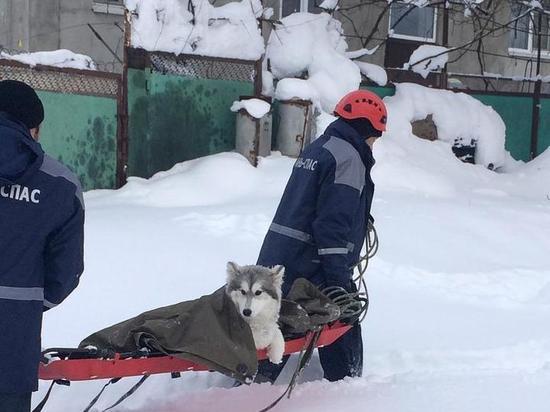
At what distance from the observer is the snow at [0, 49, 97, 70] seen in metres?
8.56

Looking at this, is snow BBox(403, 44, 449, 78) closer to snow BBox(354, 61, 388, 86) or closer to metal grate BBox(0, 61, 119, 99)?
snow BBox(354, 61, 388, 86)

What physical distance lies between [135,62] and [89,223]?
246 centimetres

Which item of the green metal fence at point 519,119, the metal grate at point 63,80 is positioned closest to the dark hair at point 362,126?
the metal grate at point 63,80

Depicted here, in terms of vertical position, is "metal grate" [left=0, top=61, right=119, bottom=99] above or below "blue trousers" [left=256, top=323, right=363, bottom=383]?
above

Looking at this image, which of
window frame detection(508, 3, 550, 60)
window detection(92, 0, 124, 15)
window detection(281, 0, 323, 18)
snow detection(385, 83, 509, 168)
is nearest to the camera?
snow detection(385, 83, 509, 168)

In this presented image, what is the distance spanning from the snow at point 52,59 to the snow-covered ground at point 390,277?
1586 millimetres

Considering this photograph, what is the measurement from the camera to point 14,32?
1380cm

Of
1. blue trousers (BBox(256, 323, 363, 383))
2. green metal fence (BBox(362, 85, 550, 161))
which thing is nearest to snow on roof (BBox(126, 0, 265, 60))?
green metal fence (BBox(362, 85, 550, 161))

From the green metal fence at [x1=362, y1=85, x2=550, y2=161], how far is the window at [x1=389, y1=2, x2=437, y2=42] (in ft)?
11.0

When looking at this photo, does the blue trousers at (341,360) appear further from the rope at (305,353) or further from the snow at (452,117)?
the snow at (452,117)

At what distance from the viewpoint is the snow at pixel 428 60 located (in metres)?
12.7

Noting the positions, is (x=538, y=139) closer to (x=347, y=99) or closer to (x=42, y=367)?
(x=347, y=99)

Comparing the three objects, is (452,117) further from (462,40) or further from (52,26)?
(52,26)

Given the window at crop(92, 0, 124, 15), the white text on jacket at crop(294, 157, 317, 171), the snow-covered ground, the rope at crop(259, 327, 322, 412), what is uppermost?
the window at crop(92, 0, 124, 15)
